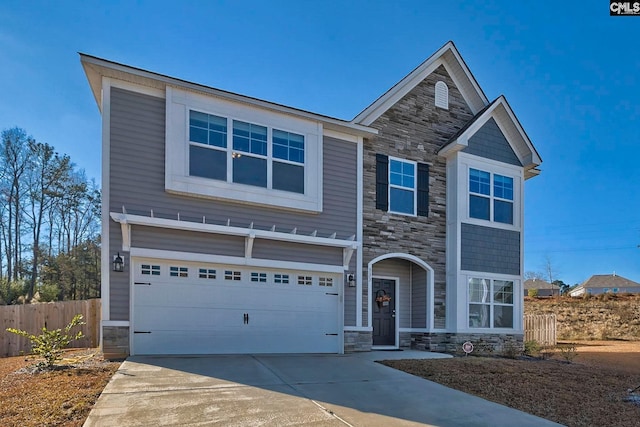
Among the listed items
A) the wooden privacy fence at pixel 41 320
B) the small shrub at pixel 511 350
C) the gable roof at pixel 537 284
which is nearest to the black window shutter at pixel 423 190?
the small shrub at pixel 511 350

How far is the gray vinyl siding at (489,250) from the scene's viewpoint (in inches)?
483

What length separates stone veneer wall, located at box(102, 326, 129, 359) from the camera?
8148 millimetres

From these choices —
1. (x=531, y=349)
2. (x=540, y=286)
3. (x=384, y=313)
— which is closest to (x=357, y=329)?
(x=384, y=313)

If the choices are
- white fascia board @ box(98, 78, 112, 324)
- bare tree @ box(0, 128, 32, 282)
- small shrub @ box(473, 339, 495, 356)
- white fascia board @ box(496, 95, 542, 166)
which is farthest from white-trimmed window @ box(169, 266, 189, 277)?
bare tree @ box(0, 128, 32, 282)

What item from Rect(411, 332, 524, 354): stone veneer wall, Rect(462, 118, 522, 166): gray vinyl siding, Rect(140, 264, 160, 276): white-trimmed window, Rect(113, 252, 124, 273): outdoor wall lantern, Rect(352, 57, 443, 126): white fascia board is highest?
Rect(352, 57, 443, 126): white fascia board

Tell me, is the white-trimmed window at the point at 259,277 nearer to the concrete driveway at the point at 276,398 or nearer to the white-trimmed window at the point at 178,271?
the white-trimmed window at the point at 178,271

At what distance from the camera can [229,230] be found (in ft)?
30.2

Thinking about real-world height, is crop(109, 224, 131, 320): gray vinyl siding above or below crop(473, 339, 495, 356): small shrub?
above

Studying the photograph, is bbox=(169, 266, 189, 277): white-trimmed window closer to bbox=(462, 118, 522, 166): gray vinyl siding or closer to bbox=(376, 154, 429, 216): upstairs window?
bbox=(376, 154, 429, 216): upstairs window

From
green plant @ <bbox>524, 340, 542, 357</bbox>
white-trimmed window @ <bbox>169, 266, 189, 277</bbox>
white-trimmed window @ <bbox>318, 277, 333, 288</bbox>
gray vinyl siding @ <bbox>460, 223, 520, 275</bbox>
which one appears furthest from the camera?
green plant @ <bbox>524, 340, 542, 357</bbox>

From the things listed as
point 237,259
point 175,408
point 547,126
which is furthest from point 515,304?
point 547,126

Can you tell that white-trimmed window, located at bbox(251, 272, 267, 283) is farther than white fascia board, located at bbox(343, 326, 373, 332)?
No

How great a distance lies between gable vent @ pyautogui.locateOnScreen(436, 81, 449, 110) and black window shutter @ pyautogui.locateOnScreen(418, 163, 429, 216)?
2122mm

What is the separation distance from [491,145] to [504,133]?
72cm
